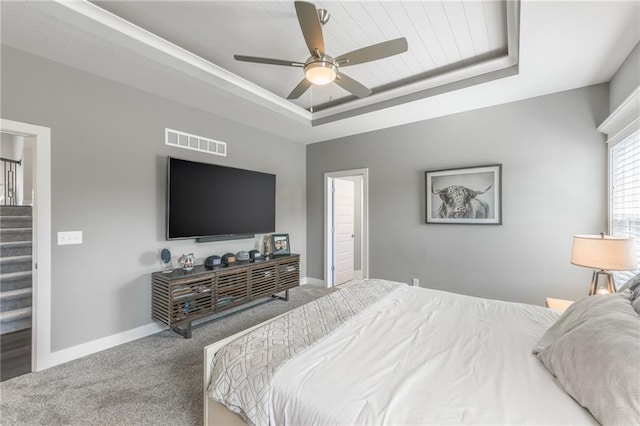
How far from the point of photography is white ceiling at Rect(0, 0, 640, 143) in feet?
6.27

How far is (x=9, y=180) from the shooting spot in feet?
17.7

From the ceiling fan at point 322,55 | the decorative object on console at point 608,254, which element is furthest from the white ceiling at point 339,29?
the decorative object on console at point 608,254

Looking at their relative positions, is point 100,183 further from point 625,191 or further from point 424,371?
point 625,191

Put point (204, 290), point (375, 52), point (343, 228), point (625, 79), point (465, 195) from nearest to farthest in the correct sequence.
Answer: point (375, 52)
point (625, 79)
point (204, 290)
point (465, 195)
point (343, 228)

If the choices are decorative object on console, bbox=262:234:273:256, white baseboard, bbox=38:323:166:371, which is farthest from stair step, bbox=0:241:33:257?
decorative object on console, bbox=262:234:273:256

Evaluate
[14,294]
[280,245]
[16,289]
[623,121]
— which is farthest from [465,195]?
[16,289]

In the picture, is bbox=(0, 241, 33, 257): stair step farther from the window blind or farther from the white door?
the window blind

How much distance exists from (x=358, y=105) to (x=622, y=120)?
253 centimetres

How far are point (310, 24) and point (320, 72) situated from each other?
34 cm

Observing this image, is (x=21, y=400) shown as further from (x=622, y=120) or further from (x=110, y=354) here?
(x=622, y=120)

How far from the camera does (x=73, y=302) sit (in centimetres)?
254

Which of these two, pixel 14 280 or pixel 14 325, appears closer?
pixel 14 325

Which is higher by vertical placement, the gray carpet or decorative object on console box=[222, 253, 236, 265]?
decorative object on console box=[222, 253, 236, 265]

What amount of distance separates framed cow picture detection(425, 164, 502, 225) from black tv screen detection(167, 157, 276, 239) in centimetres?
235
